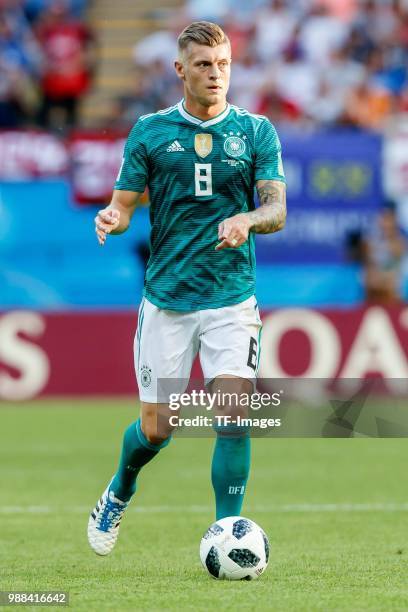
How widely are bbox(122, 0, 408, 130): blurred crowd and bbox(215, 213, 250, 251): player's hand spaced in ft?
35.2

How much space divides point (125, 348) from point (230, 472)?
9.23 m

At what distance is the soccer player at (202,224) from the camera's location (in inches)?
242

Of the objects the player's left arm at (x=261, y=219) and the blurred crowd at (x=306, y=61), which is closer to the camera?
the player's left arm at (x=261, y=219)

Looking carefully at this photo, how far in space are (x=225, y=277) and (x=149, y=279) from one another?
0.39 m

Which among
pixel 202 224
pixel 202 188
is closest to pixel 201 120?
pixel 202 188

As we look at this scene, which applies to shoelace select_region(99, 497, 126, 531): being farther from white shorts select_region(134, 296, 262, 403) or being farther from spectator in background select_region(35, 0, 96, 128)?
spectator in background select_region(35, 0, 96, 128)

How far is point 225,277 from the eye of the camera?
6.25 m

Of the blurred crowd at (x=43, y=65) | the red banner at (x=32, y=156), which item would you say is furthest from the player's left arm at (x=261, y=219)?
the blurred crowd at (x=43, y=65)

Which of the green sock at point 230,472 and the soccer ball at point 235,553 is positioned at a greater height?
the green sock at point 230,472

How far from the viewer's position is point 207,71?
241 inches

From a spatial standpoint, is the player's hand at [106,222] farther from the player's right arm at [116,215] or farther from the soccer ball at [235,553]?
the soccer ball at [235,553]

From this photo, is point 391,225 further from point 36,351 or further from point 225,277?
point 225,277

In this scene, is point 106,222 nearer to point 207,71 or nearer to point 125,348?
point 207,71

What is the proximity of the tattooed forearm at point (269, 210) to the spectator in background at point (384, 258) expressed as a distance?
9555 mm
